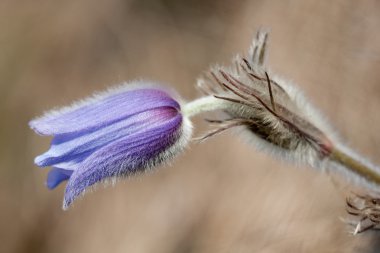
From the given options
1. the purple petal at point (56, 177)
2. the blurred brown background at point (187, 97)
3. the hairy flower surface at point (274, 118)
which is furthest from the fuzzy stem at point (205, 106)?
the blurred brown background at point (187, 97)

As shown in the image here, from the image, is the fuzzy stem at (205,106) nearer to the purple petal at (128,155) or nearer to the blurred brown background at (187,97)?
the purple petal at (128,155)

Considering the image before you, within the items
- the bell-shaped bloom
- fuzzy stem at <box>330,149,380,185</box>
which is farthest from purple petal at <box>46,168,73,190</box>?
fuzzy stem at <box>330,149,380,185</box>

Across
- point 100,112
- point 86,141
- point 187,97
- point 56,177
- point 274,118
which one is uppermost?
point 187,97

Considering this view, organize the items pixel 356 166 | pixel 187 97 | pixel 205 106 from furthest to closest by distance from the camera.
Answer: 1. pixel 187 97
2. pixel 356 166
3. pixel 205 106

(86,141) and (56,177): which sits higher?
(86,141)

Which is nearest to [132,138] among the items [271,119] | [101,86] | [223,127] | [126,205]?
[223,127]

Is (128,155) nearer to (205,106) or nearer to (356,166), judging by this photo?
(205,106)

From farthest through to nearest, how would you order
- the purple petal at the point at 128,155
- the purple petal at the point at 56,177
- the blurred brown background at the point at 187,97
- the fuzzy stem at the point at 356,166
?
1. the blurred brown background at the point at 187,97
2. the fuzzy stem at the point at 356,166
3. the purple petal at the point at 56,177
4. the purple petal at the point at 128,155

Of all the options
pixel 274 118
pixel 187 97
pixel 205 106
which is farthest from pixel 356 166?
pixel 187 97

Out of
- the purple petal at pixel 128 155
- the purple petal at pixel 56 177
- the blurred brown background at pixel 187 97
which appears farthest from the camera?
the blurred brown background at pixel 187 97
